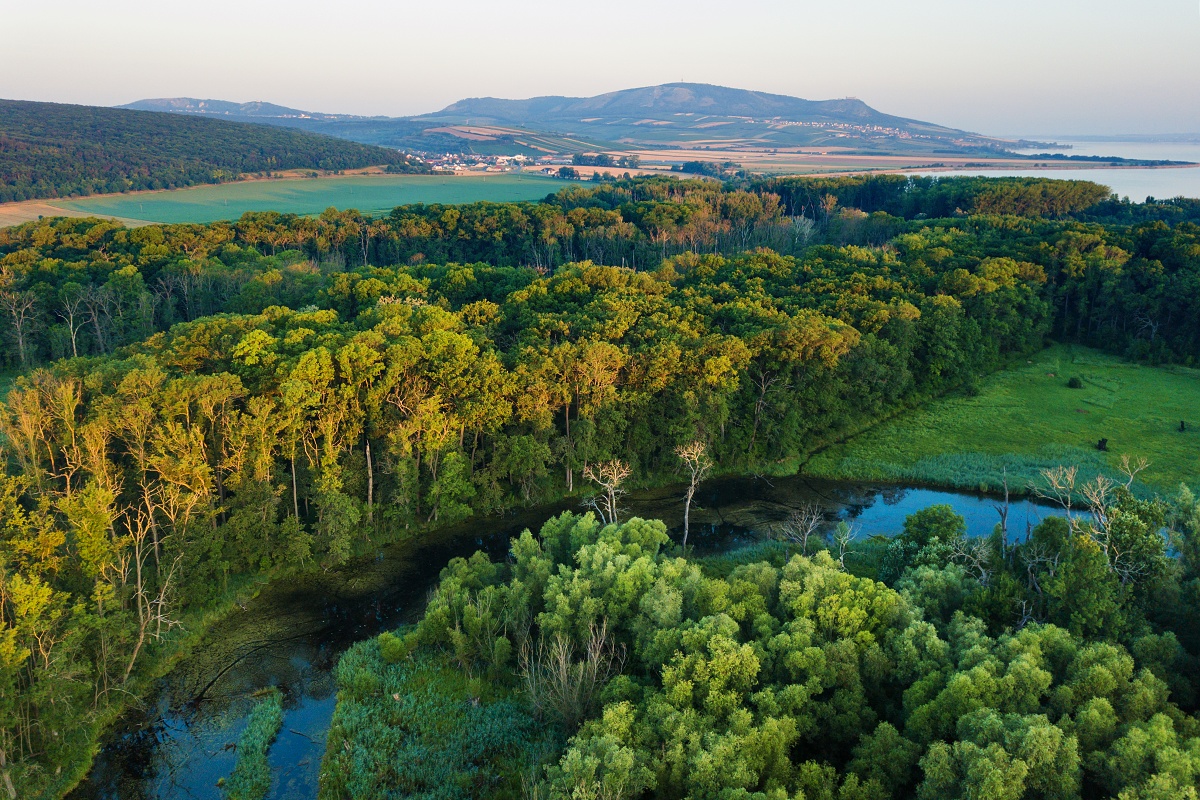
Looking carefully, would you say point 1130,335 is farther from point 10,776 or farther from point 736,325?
point 10,776

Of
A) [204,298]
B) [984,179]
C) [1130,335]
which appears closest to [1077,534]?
[1130,335]

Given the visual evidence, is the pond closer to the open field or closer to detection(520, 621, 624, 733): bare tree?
detection(520, 621, 624, 733): bare tree

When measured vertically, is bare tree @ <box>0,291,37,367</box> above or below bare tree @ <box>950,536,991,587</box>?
above

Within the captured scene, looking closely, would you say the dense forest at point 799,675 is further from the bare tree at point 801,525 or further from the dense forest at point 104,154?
the dense forest at point 104,154

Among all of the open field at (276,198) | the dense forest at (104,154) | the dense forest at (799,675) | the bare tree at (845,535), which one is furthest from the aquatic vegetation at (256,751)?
the dense forest at (104,154)

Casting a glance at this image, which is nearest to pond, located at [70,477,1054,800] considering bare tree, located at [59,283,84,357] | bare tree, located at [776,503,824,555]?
bare tree, located at [776,503,824,555]

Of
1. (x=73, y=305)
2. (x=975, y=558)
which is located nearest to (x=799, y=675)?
(x=975, y=558)
